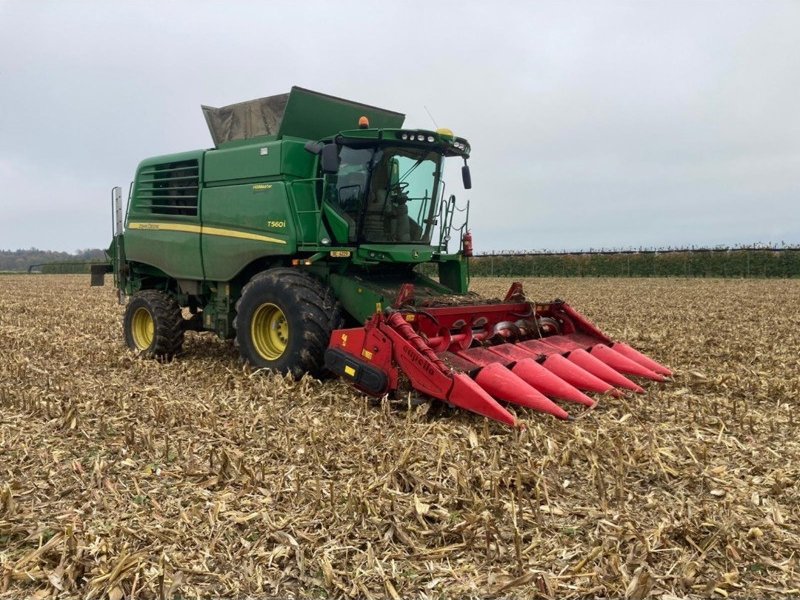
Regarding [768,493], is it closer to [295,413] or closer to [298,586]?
[298,586]

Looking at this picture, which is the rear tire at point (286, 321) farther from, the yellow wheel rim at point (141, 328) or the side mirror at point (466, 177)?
the yellow wheel rim at point (141, 328)

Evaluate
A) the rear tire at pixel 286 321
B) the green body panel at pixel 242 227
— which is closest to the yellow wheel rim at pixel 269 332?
the rear tire at pixel 286 321

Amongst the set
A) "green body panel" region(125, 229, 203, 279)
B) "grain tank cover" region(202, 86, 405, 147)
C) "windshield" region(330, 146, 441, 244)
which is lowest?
"green body panel" region(125, 229, 203, 279)

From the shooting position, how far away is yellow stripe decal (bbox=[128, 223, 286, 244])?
6613mm

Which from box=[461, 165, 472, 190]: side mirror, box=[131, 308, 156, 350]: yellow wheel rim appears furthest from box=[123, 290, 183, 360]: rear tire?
box=[461, 165, 472, 190]: side mirror

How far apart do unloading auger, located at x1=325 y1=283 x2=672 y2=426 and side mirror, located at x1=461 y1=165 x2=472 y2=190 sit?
1.44 m

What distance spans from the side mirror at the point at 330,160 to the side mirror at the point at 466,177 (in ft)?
5.75

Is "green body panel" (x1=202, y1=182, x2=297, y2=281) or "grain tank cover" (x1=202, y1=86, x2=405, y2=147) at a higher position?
"grain tank cover" (x1=202, y1=86, x2=405, y2=147)

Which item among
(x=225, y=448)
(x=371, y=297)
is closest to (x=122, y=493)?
(x=225, y=448)

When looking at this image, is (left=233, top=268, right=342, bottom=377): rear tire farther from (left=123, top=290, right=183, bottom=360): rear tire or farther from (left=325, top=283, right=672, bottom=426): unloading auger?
(left=123, top=290, right=183, bottom=360): rear tire

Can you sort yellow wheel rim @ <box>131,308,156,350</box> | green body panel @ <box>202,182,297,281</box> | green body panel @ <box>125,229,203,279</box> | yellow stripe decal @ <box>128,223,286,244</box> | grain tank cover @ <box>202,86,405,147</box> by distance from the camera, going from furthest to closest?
yellow wheel rim @ <box>131,308,156,350</box> < green body panel @ <box>125,229,203,279</box> < grain tank cover @ <box>202,86,405,147</box> < yellow stripe decal @ <box>128,223,286,244</box> < green body panel @ <box>202,182,297,281</box>

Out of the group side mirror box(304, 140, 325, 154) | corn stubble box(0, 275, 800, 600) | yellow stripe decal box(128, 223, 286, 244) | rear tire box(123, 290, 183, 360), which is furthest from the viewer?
rear tire box(123, 290, 183, 360)

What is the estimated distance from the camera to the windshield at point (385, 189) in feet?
20.9

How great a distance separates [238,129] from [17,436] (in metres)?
4.23
